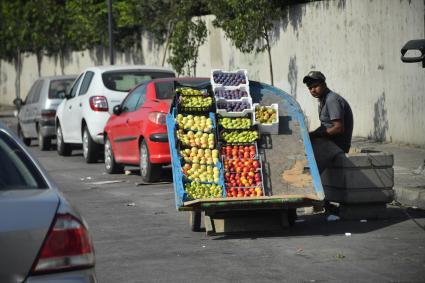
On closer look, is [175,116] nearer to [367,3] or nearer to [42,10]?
[367,3]

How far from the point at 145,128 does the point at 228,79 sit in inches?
162

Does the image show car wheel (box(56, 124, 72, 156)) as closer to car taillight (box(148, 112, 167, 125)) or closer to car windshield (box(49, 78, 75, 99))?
car windshield (box(49, 78, 75, 99))

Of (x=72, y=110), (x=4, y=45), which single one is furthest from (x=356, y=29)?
(x=4, y=45)

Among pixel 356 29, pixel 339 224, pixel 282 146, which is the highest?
pixel 356 29

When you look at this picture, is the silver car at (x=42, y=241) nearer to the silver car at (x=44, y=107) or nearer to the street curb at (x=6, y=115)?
the silver car at (x=44, y=107)

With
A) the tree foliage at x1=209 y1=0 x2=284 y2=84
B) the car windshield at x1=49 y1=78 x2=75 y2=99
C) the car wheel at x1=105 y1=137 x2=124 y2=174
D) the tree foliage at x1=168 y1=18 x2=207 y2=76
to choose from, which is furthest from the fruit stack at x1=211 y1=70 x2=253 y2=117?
the tree foliage at x1=168 y1=18 x2=207 y2=76

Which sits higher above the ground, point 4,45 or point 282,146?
point 4,45

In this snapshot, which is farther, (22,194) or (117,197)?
(117,197)

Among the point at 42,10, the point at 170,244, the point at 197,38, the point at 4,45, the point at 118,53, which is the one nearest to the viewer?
the point at 170,244

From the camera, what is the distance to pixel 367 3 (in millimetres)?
21828

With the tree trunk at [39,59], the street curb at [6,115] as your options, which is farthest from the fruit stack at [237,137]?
the tree trunk at [39,59]

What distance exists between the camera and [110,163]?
18969 mm

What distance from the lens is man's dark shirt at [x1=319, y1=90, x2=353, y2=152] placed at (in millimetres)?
12383

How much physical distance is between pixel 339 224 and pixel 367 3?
10.7 metres
